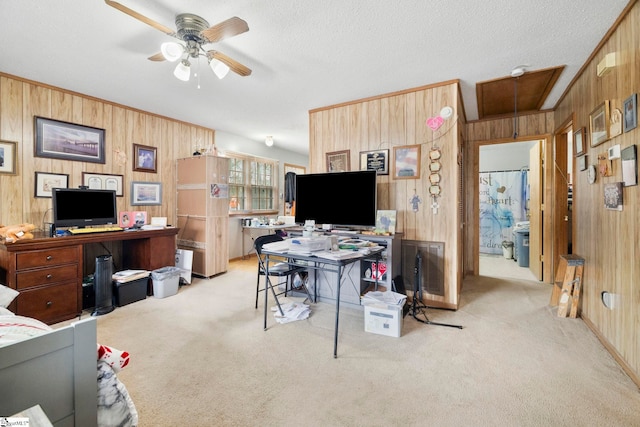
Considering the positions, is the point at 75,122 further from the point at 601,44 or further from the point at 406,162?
the point at 601,44

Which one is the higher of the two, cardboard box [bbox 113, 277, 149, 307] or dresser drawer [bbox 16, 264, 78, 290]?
dresser drawer [bbox 16, 264, 78, 290]

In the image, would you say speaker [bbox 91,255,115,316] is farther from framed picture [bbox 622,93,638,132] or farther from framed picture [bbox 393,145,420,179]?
framed picture [bbox 622,93,638,132]

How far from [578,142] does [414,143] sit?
162cm

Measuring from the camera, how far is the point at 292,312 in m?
2.93

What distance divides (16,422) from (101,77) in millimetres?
3545

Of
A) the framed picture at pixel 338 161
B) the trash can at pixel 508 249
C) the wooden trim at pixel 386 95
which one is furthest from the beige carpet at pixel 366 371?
the trash can at pixel 508 249

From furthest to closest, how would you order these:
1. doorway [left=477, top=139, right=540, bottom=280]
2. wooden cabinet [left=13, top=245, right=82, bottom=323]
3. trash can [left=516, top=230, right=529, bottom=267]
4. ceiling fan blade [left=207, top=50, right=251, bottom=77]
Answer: doorway [left=477, top=139, right=540, bottom=280]
trash can [left=516, top=230, right=529, bottom=267]
wooden cabinet [left=13, top=245, right=82, bottom=323]
ceiling fan blade [left=207, top=50, right=251, bottom=77]

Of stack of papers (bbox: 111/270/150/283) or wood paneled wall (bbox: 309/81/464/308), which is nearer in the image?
wood paneled wall (bbox: 309/81/464/308)

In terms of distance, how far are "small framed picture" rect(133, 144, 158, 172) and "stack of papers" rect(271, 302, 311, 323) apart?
2.88 m

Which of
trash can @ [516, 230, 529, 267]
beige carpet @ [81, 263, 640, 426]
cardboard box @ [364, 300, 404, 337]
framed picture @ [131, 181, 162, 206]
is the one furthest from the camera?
trash can @ [516, 230, 529, 267]

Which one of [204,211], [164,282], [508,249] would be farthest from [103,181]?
[508,249]

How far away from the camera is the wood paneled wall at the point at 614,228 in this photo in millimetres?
1890

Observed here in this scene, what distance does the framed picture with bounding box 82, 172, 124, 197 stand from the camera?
3.62m

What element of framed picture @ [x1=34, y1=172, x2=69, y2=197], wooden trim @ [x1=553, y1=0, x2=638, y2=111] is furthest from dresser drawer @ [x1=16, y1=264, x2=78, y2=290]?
wooden trim @ [x1=553, y1=0, x2=638, y2=111]
